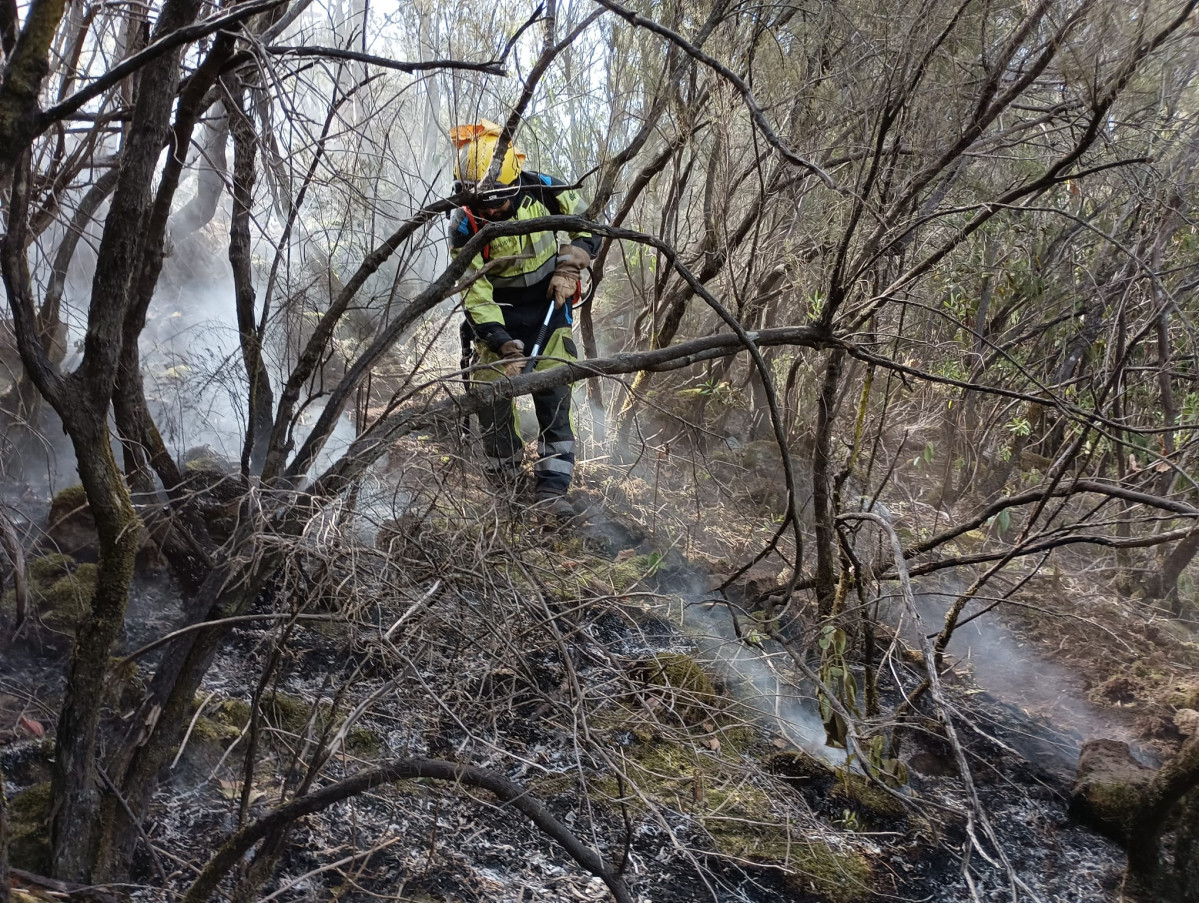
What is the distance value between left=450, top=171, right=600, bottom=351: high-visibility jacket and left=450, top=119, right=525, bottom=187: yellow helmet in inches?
4.5

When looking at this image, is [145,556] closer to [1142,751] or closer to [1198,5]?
[1198,5]

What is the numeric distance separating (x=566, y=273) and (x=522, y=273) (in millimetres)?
259

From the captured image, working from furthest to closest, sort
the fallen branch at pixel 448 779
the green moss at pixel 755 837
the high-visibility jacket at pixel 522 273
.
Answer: the high-visibility jacket at pixel 522 273, the green moss at pixel 755 837, the fallen branch at pixel 448 779

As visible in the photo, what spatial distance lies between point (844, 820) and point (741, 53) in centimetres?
409

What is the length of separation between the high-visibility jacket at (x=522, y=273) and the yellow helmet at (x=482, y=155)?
115mm

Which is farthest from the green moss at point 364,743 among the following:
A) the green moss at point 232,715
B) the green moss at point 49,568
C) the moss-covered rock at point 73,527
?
the moss-covered rock at point 73,527

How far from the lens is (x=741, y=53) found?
4.71 meters

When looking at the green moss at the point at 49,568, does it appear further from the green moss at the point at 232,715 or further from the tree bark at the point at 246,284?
the tree bark at the point at 246,284

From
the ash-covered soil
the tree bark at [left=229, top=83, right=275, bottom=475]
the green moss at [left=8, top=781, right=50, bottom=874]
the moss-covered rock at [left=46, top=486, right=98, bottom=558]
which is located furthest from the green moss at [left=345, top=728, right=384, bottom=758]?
the moss-covered rock at [left=46, top=486, right=98, bottom=558]

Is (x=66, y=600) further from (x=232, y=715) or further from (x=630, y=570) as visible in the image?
(x=630, y=570)

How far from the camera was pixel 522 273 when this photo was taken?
16.0ft

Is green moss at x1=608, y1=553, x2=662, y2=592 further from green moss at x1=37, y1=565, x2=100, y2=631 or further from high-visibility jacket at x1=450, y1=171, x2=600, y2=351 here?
green moss at x1=37, y1=565, x2=100, y2=631

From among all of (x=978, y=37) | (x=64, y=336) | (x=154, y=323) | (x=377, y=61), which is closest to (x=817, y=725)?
(x=978, y=37)

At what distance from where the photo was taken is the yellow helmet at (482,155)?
2938 millimetres
